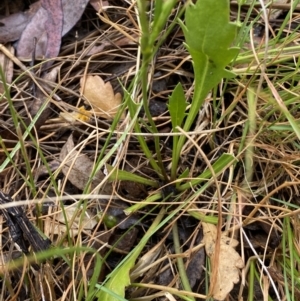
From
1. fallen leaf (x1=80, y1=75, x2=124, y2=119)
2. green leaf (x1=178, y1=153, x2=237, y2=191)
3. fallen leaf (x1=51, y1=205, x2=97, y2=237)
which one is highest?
fallen leaf (x1=80, y1=75, x2=124, y2=119)

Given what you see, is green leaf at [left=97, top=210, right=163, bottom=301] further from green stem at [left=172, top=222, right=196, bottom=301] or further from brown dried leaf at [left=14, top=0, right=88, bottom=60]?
brown dried leaf at [left=14, top=0, right=88, bottom=60]

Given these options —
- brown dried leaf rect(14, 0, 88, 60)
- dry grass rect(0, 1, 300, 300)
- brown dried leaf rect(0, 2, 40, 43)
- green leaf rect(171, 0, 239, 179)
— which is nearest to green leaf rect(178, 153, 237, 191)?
dry grass rect(0, 1, 300, 300)

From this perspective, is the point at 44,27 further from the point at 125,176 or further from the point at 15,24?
the point at 125,176

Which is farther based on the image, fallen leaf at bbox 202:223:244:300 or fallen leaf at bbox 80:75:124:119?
fallen leaf at bbox 80:75:124:119

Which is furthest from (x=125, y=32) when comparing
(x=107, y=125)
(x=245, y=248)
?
(x=245, y=248)

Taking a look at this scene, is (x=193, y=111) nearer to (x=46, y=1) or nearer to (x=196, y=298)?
(x=196, y=298)

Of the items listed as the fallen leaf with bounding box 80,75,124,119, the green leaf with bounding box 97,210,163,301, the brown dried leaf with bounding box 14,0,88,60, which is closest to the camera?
the green leaf with bounding box 97,210,163,301

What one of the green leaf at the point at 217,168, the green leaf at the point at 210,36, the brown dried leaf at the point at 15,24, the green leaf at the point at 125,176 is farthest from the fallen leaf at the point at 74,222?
the brown dried leaf at the point at 15,24
